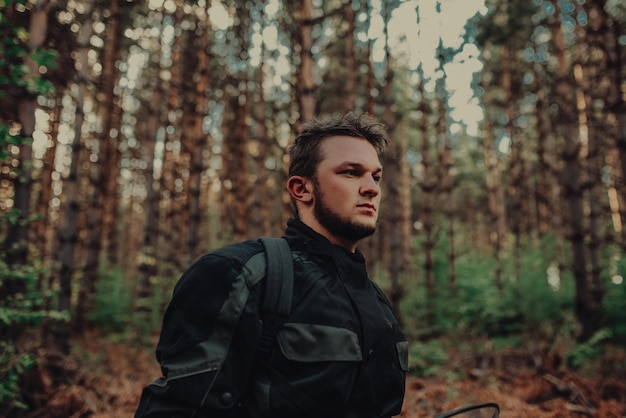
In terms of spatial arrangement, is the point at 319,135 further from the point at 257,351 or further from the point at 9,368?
the point at 9,368

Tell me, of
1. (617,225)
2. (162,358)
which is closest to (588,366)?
(162,358)

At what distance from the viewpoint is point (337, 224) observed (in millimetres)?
1838

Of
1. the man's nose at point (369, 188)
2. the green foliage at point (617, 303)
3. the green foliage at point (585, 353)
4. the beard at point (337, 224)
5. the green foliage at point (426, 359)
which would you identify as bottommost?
the green foliage at point (426, 359)

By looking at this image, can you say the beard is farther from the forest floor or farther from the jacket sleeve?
the forest floor

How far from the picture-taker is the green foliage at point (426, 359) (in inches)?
283

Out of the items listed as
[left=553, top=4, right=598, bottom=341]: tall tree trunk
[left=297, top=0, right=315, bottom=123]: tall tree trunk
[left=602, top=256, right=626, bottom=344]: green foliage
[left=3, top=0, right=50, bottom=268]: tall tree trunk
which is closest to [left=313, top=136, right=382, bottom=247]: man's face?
[left=3, top=0, right=50, bottom=268]: tall tree trunk

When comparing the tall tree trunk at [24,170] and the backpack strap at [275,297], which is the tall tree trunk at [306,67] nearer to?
the tall tree trunk at [24,170]

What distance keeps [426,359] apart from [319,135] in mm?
7059

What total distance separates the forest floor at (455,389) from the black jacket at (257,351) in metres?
4.32

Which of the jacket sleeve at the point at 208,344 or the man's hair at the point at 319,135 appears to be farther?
the man's hair at the point at 319,135

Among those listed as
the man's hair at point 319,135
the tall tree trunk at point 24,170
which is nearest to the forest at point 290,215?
the tall tree trunk at point 24,170

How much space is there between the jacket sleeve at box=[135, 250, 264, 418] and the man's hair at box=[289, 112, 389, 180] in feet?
2.19


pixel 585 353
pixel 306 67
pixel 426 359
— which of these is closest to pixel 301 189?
pixel 306 67

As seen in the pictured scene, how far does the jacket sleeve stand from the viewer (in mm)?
1314
